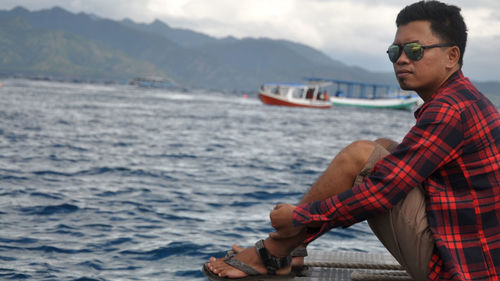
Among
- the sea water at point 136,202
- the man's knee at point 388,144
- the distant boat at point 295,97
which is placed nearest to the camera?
the man's knee at point 388,144

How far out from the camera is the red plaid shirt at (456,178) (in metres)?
2.04

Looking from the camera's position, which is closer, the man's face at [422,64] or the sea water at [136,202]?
the man's face at [422,64]

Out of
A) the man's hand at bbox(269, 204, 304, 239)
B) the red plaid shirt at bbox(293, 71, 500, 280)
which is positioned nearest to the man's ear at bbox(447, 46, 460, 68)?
the red plaid shirt at bbox(293, 71, 500, 280)

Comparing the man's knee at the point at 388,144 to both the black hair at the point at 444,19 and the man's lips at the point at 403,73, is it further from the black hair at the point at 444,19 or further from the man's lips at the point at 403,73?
the black hair at the point at 444,19

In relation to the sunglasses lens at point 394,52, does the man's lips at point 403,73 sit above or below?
below

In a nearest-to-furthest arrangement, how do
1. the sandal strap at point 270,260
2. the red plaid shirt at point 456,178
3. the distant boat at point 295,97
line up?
1. the red plaid shirt at point 456,178
2. the sandal strap at point 270,260
3. the distant boat at point 295,97

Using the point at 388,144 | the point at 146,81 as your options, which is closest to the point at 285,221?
the point at 388,144

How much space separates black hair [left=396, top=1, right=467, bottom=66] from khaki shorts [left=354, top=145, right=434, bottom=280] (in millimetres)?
521

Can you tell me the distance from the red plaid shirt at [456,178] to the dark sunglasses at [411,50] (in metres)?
0.19

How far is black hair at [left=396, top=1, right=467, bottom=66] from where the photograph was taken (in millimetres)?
2184

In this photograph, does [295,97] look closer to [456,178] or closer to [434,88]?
[434,88]

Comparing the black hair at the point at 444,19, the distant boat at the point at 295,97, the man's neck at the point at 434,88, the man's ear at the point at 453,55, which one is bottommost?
the distant boat at the point at 295,97

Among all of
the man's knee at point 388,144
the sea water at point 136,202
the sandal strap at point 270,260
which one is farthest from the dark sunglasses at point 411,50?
the sea water at point 136,202

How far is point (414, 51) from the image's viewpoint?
7.38 feet
